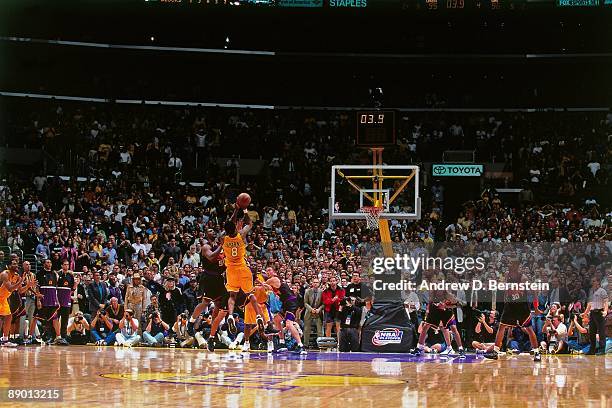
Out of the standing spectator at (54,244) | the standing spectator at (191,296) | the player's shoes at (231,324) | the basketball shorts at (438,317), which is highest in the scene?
the standing spectator at (54,244)

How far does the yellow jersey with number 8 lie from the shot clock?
403cm

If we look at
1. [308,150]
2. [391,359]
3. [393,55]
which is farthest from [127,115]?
[391,359]

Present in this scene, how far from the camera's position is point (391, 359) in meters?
15.8

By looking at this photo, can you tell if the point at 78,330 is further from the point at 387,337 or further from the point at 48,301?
the point at 387,337

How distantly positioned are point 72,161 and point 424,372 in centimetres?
1872

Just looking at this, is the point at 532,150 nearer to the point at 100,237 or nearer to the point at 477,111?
the point at 477,111

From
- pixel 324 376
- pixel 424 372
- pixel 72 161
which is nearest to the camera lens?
pixel 324 376

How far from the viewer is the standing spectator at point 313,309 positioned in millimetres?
18828

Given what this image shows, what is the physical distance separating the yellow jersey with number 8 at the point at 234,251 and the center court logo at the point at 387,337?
4044 mm

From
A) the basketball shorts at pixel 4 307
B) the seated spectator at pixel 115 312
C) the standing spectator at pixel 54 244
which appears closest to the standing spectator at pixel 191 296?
the seated spectator at pixel 115 312

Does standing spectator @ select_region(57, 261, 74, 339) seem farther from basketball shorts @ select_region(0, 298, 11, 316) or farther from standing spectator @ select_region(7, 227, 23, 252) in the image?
standing spectator @ select_region(7, 227, 23, 252)

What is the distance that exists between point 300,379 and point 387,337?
6.82m

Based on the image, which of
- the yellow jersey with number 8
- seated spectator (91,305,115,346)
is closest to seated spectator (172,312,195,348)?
seated spectator (91,305,115,346)

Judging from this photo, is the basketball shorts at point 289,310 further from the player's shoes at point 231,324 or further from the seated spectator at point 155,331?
the seated spectator at point 155,331
